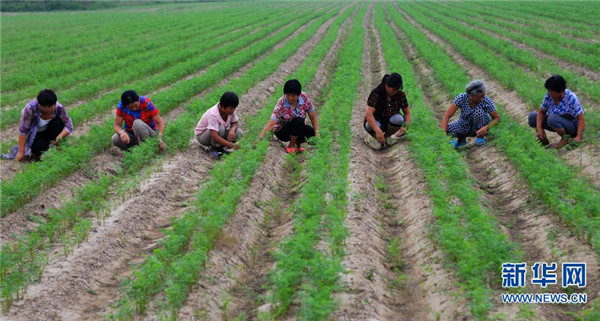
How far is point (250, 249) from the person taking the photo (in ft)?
20.6

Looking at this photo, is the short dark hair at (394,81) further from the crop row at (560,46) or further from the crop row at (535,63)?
the crop row at (560,46)

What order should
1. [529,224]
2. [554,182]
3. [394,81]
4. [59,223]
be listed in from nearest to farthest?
[59,223] < [529,224] < [554,182] < [394,81]

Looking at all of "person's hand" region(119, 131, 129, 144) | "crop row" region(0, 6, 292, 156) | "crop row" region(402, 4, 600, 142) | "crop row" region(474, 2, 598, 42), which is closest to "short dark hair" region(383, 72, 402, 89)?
"crop row" region(402, 4, 600, 142)

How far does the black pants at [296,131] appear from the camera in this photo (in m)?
9.41

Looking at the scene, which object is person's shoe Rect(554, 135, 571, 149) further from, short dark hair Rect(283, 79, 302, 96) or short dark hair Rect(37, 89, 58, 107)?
short dark hair Rect(37, 89, 58, 107)

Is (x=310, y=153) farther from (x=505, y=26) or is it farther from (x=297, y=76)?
(x=505, y=26)

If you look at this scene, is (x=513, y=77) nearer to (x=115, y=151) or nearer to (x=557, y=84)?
(x=557, y=84)

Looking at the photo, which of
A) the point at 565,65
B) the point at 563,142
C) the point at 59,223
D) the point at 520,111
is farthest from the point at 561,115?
the point at 565,65

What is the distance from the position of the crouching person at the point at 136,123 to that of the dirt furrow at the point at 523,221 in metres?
4.83

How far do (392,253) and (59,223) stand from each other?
141 inches

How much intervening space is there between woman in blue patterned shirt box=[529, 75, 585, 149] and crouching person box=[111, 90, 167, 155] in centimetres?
582

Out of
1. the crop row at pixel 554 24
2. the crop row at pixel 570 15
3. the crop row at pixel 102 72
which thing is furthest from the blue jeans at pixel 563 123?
the crop row at pixel 570 15

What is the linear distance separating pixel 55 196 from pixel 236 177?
229 cm

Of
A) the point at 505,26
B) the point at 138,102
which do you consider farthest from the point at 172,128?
the point at 505,26
